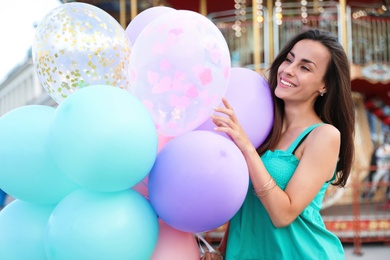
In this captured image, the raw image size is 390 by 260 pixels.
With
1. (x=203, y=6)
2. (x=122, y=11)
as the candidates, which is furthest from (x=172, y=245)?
(x=203, y=6)

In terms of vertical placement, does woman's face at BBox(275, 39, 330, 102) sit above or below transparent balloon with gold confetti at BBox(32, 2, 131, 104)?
below

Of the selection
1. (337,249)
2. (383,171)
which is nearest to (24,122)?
(337,249)

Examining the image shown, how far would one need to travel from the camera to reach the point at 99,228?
1474mm

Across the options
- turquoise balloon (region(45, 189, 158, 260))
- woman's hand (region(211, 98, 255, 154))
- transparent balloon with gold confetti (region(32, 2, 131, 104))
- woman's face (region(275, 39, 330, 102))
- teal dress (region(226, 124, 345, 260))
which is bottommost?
teal dress (region(226, 124, 345, 260))

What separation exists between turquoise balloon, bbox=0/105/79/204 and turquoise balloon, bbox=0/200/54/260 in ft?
0.25

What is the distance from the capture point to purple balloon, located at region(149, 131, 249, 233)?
1486 mm

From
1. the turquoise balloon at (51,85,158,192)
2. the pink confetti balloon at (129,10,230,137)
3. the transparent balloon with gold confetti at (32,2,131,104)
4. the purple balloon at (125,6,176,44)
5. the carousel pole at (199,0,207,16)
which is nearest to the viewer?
the turquoise balloon at (51,85,158,192)

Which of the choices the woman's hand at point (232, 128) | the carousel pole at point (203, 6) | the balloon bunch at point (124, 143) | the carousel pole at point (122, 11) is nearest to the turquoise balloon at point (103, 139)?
the balloon bunch at point (124, 143)

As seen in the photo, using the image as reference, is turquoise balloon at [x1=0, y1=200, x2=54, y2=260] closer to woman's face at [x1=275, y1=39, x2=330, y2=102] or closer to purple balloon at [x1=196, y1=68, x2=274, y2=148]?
purple balloon at [x1=196, y1=68, x2=274, y2=148]

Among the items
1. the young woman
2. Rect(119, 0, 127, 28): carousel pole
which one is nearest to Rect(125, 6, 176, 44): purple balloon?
the young woman

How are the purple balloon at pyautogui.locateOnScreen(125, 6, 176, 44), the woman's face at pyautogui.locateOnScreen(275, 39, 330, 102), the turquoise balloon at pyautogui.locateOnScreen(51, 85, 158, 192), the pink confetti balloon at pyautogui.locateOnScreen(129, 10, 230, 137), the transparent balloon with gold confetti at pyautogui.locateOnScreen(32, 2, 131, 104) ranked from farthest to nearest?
the purple balloon at pyautogui.locateOnScreen(125, 6, 176, 44), the woman's face at pyautogui.locateOnScreen(275, 39, 330, 102), the transparent balloon with gold confetti at pyautogui.locateOnScreen(32, 2, 131, 104), the pink confetti balloon at pyautogui.locateOnScreen(129, 10, 230, 137), the turquoise balloon at pyautogui.locateOnScreen(51, 85, 158, 192)

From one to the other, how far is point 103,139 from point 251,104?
62cm

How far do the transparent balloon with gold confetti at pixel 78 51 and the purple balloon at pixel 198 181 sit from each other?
1.34 feet

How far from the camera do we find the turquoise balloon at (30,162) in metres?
1.63
